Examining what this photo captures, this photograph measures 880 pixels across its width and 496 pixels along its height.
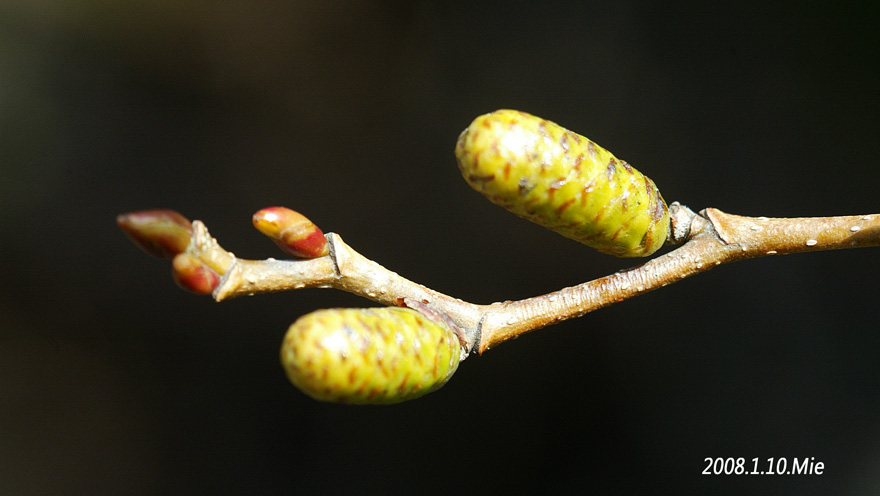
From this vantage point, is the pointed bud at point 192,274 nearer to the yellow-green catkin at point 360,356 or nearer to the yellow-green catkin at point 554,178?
the yellow-green catkin at point 360,356

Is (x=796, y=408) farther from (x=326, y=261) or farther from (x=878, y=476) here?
(x=326, y=261)

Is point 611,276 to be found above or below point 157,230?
above

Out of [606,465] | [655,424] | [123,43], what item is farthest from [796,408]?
[123,43]

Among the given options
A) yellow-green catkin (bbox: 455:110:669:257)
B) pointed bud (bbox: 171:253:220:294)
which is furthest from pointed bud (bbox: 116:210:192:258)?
yellow-green catkin (bbox: 455:110:669:257)

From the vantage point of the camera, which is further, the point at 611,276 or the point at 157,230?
the point at 611,276

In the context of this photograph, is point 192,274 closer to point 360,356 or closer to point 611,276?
point 360,356

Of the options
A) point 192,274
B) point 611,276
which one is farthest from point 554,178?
point 192,274
